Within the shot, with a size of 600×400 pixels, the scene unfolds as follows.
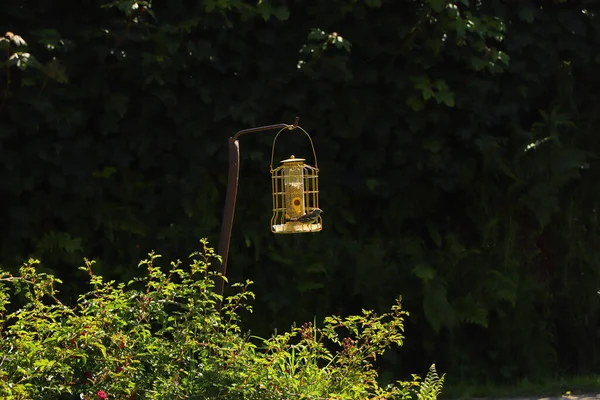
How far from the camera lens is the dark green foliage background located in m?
6.20

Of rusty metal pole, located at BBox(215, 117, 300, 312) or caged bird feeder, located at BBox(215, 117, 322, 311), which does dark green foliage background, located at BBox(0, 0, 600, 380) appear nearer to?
caged bird feeder, located at BBox(215, 117, 322, 311)

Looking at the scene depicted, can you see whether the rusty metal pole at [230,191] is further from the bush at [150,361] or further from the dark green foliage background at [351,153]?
the dark green foliage background at [351,153]

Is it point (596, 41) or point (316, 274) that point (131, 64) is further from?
point (596, 41)

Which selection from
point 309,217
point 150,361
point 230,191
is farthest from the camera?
point 309,217

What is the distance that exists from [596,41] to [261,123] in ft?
8.99

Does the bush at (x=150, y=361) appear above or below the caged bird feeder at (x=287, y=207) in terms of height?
below

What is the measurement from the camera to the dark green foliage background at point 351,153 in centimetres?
620

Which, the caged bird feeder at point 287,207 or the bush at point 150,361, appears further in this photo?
the caged bird feeder at point 287,207

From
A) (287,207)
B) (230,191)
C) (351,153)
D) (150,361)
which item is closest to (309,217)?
(287,207)

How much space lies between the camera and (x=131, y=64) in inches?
248

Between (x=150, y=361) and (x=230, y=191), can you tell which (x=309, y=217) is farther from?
(x=150, y=361)

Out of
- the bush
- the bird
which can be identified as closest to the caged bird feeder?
the bird

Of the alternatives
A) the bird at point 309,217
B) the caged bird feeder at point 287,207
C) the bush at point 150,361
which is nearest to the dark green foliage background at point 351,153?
the caged bird feeder at point 287,207

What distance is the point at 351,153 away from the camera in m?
6.98
